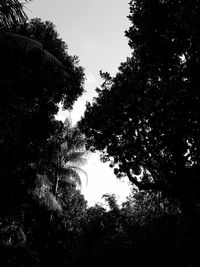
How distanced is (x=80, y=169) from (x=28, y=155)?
8.98 meters

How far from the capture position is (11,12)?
4.58 meters

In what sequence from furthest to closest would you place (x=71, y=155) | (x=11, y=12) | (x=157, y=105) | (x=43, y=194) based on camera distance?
(x=71, y=155)
(x=43, y=194)
(x=157, y=105)
(x=11, y=12)

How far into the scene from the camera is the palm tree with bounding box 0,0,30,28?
4.39 meters

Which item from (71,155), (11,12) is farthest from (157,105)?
(71,155)

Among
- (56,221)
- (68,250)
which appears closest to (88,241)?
(56,221)

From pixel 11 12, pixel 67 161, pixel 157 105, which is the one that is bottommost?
pixel 11 12

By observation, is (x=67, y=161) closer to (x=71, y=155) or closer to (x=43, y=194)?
(x=71, y=155)

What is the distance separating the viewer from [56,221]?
20.7 meters

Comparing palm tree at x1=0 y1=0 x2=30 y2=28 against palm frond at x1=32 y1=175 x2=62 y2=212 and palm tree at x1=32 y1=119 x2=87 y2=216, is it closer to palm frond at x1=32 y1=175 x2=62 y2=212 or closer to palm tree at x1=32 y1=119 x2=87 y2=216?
palm frond at x1=32 y1=175 x2=62 y2=212

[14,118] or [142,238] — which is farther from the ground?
[14,118]

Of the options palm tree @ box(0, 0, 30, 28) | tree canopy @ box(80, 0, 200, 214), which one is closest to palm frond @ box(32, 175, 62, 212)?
tree canopy @ box(80, 0, 200, 214)

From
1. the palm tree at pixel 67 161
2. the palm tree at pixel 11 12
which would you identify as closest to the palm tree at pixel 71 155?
the palm tree at pixel 67 161

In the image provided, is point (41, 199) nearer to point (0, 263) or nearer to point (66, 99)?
point (0, 263)

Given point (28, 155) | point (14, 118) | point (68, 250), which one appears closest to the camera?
point (14, 118)
